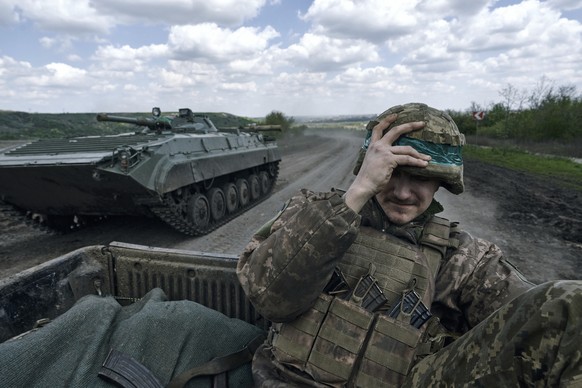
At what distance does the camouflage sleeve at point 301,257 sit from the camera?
1509 millimetres

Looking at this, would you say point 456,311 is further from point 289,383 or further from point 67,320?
point 67,320

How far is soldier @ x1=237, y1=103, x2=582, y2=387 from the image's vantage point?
1.25m

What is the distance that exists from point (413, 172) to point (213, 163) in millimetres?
6629

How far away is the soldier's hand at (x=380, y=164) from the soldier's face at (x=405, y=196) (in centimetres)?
18

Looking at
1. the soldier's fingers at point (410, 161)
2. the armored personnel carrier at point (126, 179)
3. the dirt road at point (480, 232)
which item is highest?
the soldier's fingers at point (410, 161)

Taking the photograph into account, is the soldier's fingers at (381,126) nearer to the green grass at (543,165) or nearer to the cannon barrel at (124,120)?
the cannon barrel at (124,120)

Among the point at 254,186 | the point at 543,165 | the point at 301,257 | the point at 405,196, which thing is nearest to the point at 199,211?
the point at 254,186

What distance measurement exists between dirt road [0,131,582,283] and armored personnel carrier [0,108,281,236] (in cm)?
40

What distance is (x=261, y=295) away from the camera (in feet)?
5.22

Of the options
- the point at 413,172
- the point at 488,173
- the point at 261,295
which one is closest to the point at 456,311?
the point at 413,172

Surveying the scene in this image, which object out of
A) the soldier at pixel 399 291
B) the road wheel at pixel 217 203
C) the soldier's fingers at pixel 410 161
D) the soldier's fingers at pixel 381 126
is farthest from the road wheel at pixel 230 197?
the soldier's fingers at pixel 410 161

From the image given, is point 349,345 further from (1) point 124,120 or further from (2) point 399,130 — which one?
(1) point 124,120

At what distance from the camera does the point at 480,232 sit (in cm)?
725

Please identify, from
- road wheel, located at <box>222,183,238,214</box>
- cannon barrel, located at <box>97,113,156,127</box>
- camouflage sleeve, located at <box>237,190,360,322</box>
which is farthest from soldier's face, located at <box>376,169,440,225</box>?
cannon barrel, located at <box>97,113,156,127</box>
